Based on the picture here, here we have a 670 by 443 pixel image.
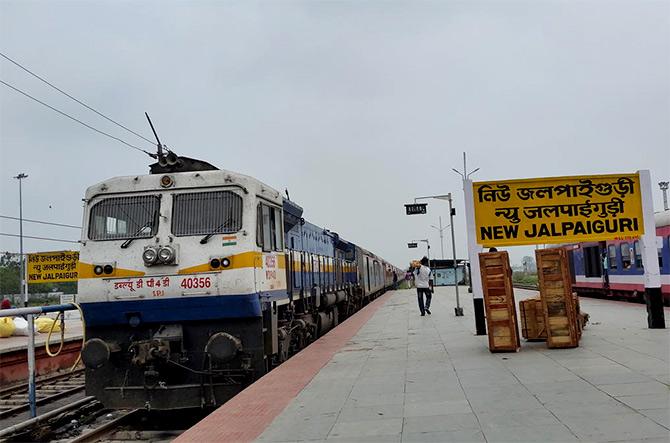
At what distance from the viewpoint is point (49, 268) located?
22.7 meters

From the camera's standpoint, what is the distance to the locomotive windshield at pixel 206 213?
8.78 m

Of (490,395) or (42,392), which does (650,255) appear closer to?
(490,395)

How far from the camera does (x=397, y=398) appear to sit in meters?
6.96

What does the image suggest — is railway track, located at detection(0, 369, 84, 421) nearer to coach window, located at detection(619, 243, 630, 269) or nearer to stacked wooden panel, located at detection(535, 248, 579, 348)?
stacked wooden panel, located at detection(535, 248, 579, 348)

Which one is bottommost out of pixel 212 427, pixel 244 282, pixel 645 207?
pixel 212 427

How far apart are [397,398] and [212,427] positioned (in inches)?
85.8

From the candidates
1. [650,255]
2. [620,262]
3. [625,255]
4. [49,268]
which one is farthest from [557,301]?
[49,268]

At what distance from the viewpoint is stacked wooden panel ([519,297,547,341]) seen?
1043 centimetres

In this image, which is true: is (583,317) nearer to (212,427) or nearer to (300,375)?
(300,375)

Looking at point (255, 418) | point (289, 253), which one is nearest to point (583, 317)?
point (289, 253)

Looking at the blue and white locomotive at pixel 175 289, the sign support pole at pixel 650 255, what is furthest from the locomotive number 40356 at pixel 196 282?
the sign support pole at pixel 650 255

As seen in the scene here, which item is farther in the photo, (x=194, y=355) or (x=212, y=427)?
(x=194, y=355)

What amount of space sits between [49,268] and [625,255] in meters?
21.9

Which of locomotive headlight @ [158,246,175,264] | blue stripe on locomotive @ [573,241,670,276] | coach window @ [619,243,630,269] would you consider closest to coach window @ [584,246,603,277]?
blue stripe on locomotive @ [573,241,670,276]
